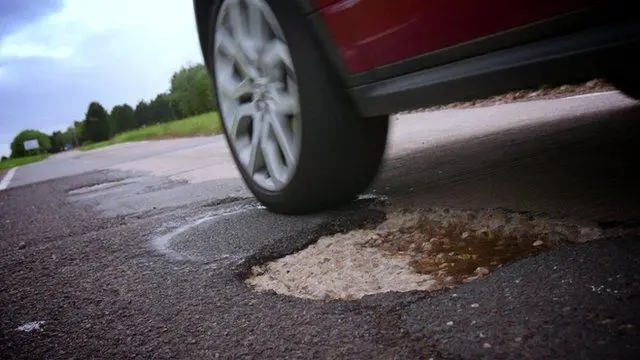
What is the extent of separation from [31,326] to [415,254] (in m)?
1.17

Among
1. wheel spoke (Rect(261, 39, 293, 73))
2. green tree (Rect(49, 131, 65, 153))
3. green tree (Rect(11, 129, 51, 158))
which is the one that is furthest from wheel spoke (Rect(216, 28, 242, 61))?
green tree (Rect(49, 131, 65, 153))

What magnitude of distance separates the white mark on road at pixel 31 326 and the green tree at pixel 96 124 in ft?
291

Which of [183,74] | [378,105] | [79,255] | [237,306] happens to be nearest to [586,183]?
[378,105]

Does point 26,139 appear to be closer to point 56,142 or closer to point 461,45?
point 56,142

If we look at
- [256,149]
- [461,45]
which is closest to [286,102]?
[256,149]

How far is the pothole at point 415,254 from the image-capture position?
56.1 inches

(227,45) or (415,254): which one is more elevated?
(227,45)

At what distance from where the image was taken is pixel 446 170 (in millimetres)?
2754

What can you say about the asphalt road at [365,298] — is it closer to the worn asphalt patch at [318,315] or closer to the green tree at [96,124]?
the worn asphalt patch at [318,315]

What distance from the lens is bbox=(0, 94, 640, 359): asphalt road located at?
1067 millimetres

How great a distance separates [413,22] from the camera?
1.62 m

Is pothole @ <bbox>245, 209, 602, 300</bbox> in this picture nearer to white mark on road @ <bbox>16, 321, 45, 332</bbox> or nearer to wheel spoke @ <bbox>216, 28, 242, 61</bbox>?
white mark on road @ <bbox>16, 321, 45, 332</bbox>

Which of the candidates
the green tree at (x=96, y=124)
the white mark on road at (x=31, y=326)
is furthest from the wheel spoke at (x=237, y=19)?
the green tree at (x=96, y=124)

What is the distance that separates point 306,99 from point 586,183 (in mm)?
1088
